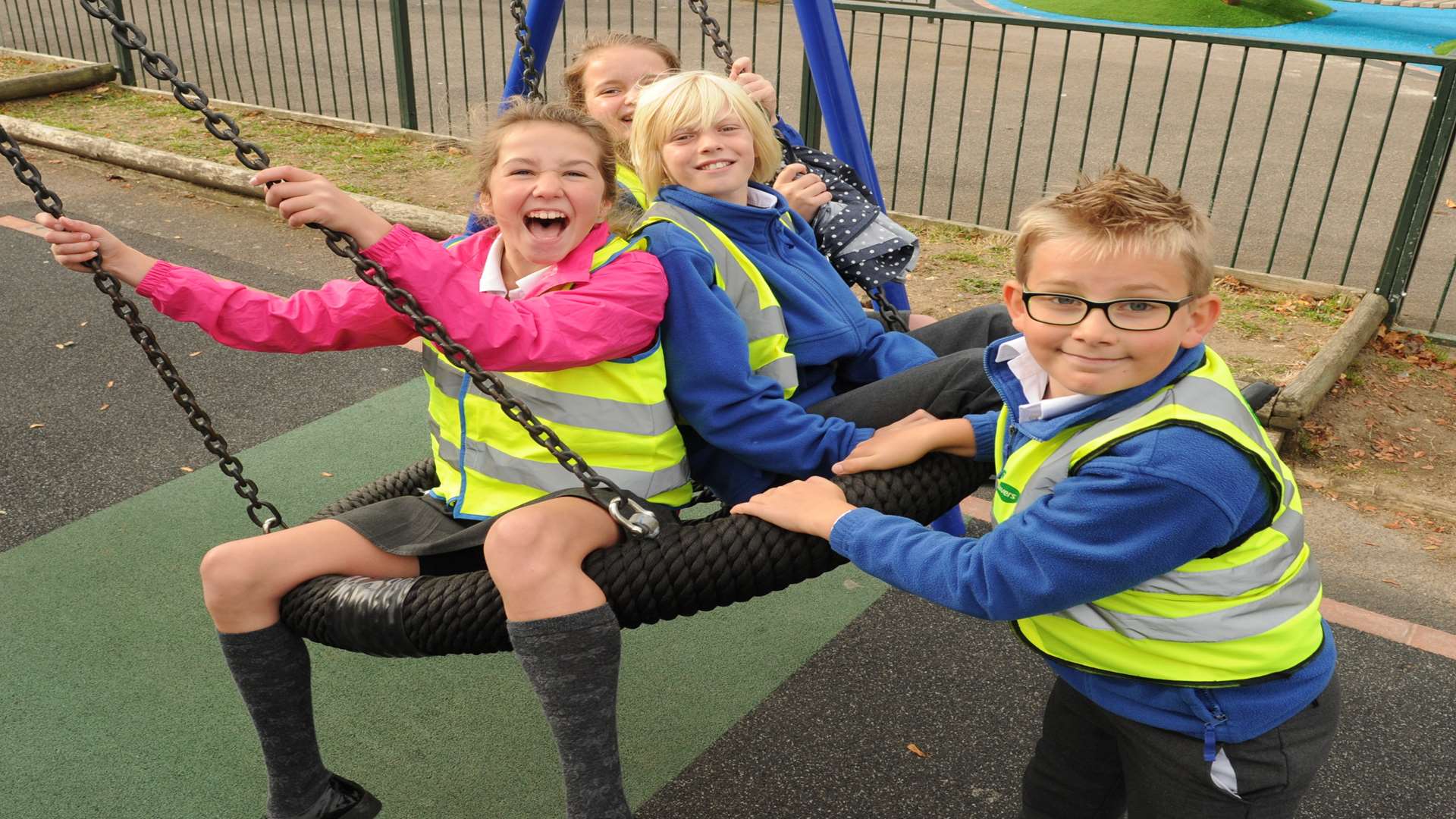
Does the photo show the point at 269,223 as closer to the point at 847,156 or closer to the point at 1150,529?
the point at 847,156

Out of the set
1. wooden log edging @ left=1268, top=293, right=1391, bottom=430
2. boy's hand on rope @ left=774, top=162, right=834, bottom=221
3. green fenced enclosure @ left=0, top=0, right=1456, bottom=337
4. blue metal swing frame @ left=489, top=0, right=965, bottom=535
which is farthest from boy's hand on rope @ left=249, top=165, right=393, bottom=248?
green fenced enclosure @ left=0, top=0, right=1456, bottom=337

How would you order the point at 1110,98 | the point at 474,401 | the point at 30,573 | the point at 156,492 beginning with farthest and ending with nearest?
1. the point at 1110,98
2. the point at 156,492
3. the point at 30,573
4. the point at 474,401

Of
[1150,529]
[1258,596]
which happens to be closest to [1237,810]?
[1258,596]

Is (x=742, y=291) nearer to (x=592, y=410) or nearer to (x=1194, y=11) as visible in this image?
(x=592, y=410)

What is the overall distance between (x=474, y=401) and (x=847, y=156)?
143cm

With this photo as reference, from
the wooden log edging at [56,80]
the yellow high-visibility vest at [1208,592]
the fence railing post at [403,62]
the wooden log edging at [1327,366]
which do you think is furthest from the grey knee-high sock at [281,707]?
the wooden log edging at [56,80]

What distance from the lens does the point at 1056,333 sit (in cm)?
157

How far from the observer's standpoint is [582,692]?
1.87 meters

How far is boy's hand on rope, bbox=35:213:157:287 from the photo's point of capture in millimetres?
1911

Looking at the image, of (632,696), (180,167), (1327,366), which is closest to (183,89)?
(632,696)

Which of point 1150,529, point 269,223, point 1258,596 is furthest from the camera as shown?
point 269,223

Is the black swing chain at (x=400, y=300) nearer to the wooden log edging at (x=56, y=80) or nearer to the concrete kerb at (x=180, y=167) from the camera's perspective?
the concrete kerb at (x=180, y=167)

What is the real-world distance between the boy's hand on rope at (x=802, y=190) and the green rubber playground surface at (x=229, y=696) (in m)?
1.18

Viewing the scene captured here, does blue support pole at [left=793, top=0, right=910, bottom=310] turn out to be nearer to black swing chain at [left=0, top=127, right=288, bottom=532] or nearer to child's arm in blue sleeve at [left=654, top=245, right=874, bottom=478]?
child's arm in blue sleeve at [left=654, top=245, right=874, bottom=478]
